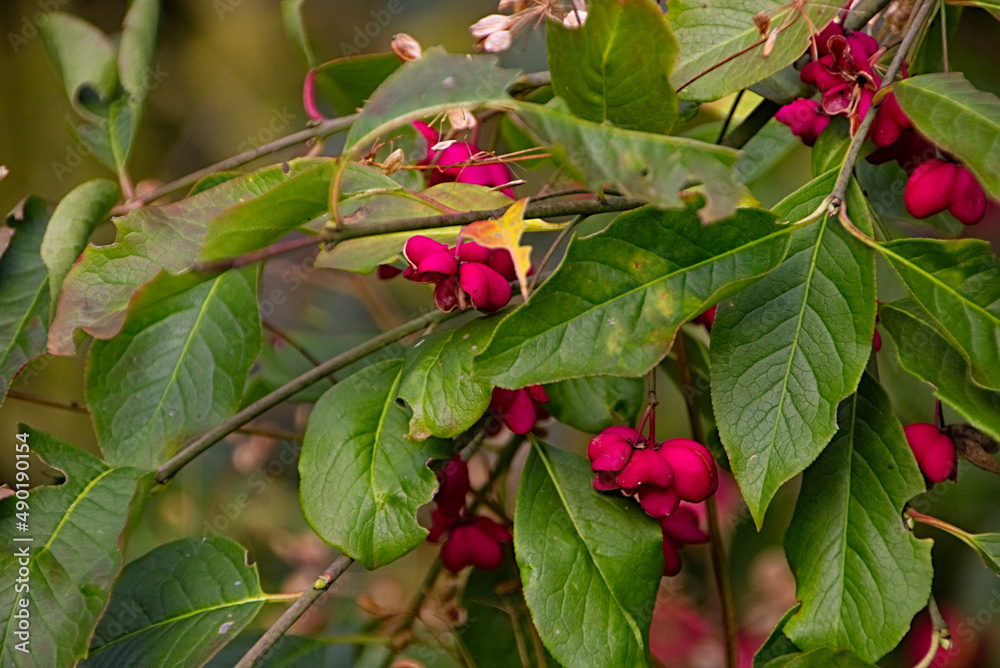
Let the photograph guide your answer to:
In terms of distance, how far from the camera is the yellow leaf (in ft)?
1.09

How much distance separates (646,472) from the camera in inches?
18.0

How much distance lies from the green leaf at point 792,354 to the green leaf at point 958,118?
6 centimetres

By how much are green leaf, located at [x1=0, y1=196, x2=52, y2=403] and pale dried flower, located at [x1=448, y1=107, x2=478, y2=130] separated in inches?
12.4

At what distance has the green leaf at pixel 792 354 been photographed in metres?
0.40

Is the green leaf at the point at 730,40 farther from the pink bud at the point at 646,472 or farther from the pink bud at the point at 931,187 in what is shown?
the pink bud at the point at 646,472

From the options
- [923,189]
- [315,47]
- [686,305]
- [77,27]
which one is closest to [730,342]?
[686,305]

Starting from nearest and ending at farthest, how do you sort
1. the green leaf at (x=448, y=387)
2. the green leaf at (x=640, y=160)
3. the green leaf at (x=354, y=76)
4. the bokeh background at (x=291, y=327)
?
the green leaf at (x=640, y=160)
the green leaf at (x=448, y=387)
the green leaf at (x=354, y=76)
the bokeh background at (x=291, y=327)

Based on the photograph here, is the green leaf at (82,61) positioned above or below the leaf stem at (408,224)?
above

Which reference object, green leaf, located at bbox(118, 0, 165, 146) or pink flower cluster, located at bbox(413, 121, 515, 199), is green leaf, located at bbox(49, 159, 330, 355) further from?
green leaf, located at bbox(118, 0, 165, 146)

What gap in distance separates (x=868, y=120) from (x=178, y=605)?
1.73 feet

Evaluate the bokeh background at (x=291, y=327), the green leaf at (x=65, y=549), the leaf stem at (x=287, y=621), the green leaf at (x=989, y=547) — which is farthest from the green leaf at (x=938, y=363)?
the green leaf at (x=65, y=549)

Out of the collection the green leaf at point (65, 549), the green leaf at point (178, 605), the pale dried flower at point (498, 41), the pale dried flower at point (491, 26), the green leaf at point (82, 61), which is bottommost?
the green leaf at point (178, 605)

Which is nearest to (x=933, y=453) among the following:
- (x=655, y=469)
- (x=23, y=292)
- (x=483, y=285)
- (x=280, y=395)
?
(x=655, y=469)

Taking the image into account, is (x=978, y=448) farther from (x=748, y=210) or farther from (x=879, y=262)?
(x=879, y=262)
